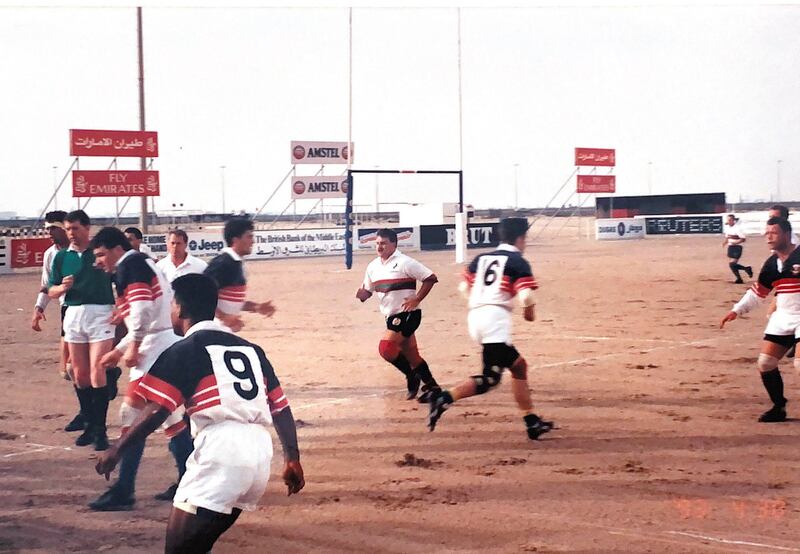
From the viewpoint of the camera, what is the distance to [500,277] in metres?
8.76

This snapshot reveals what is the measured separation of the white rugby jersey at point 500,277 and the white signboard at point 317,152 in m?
33.8

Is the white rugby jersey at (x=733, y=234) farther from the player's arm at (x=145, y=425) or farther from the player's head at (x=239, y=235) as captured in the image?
the player's arm at (x=145, y=425)

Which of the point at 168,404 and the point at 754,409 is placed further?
the point at 754,409

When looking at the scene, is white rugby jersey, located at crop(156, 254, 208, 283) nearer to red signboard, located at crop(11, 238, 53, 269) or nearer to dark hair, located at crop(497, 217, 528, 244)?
dark hair, located at crop(497, 217, 528, 244)

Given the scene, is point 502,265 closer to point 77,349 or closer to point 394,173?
point 77,349

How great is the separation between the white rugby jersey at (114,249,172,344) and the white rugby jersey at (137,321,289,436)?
296 cm

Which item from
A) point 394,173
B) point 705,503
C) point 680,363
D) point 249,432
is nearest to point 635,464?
point 705,503

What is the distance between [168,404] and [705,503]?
4.19 m

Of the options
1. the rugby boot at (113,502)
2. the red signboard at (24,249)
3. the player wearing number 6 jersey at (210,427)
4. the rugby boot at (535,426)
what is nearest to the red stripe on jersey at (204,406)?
the player wearing number 6 jersey at (210,427)

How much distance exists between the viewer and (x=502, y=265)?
8742mm

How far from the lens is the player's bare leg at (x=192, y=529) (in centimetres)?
405

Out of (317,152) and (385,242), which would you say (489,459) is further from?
(317,152)

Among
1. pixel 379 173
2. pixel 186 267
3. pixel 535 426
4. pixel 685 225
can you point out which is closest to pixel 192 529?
pixel 535 426

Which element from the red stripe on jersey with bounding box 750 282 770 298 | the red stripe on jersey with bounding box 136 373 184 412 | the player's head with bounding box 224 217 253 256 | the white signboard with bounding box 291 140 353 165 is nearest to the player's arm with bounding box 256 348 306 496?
the red stripe on jersey with bounding box 136 373 184 412
